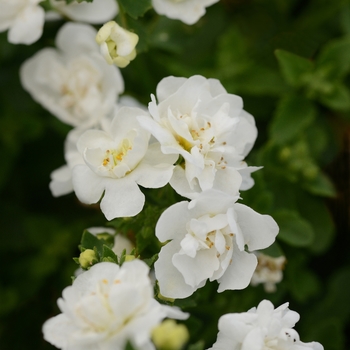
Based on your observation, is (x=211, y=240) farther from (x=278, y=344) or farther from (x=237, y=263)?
(x=278, y=344)

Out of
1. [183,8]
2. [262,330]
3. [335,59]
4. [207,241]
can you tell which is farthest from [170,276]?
[335,59]

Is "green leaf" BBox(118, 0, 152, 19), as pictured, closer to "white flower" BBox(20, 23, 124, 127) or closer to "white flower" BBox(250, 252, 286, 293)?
"white flower" BBox(20, 23, 124, 127)

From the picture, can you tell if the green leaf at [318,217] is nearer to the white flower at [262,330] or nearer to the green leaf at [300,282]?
the green leaf at [300,282]

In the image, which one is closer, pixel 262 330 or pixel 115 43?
pixel 262 330

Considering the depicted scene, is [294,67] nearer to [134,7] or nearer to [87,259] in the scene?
[134,7]

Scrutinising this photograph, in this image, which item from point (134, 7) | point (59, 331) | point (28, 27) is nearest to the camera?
point (59, 331)

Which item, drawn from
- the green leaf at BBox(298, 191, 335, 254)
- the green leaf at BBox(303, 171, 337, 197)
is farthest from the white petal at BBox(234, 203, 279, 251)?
the green leaf at BBox(298, 191, 335, 254)

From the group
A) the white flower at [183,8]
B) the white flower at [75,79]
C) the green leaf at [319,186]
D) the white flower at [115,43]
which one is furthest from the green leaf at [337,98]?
the white flower at [115,43]
